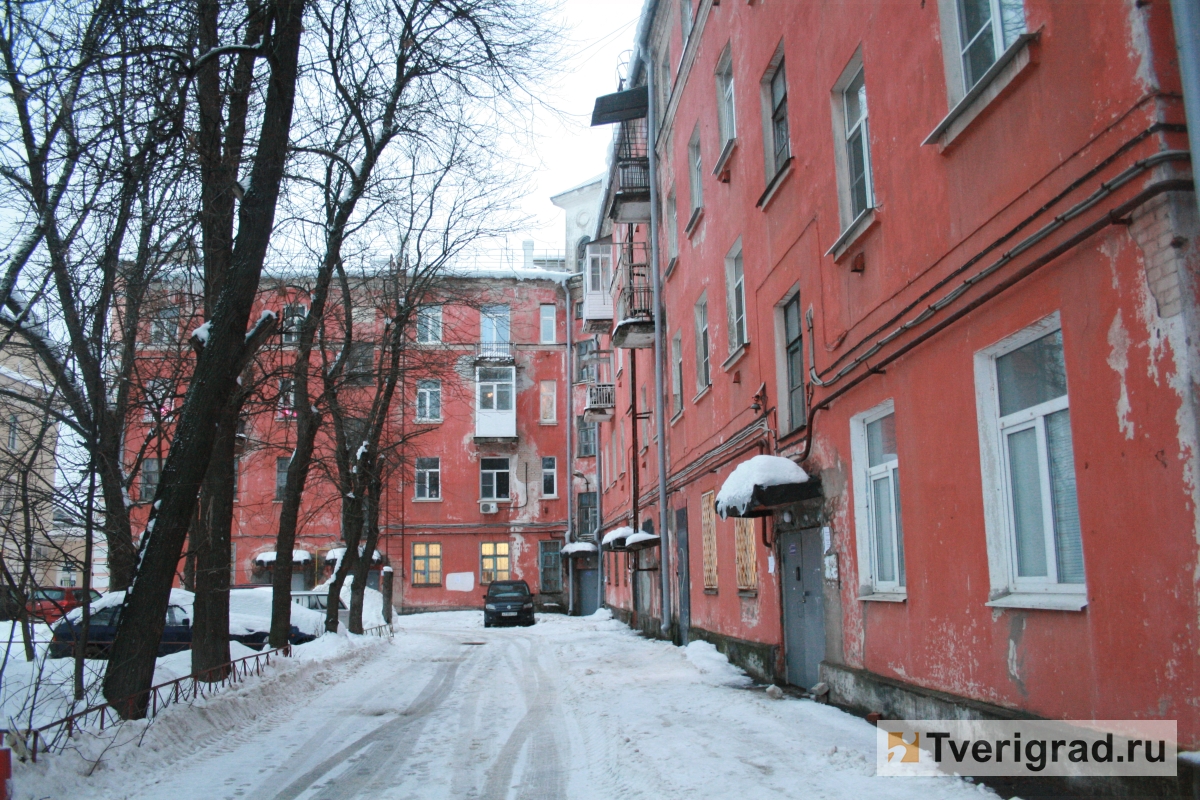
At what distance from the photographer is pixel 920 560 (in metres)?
7.12

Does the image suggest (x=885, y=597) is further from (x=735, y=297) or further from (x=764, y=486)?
(x=735, y=297)

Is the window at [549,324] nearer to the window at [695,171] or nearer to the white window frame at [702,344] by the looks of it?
the window at [695,171]

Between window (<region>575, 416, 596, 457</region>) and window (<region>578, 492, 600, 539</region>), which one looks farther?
window (<region>575, 416, 596, 457</region>)

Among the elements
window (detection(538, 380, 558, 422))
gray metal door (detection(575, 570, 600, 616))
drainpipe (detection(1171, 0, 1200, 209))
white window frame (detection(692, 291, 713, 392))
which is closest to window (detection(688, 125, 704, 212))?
white window frame (detection(692, 291, 713, 392))

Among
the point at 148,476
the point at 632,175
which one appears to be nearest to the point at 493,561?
the point at 148,476

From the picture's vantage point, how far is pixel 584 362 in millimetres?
41281

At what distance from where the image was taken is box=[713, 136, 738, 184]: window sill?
1326 cm

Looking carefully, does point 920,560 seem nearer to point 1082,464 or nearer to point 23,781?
point 1082,464

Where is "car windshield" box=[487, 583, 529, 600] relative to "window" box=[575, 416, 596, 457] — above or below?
below

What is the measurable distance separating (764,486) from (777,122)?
5.13 metres

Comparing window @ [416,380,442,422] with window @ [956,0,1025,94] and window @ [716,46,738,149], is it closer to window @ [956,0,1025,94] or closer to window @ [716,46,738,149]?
window @ [716,46,738,149]

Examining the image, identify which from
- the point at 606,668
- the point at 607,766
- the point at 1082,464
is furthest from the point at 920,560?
the point at 606,668

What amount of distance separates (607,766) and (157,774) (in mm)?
3610

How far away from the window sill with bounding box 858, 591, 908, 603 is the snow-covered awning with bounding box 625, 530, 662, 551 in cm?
1077
